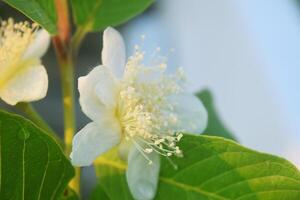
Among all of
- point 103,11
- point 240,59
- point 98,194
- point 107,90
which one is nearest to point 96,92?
point 107,90

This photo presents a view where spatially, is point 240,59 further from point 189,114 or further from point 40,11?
point 40,11

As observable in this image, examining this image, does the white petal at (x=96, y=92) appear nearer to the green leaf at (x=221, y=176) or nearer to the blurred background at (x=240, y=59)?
the green leaf at (x=221, y=176)

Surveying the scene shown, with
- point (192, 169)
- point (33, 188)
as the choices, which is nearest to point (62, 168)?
point (33, 188)

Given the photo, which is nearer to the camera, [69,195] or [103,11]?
[69,195]

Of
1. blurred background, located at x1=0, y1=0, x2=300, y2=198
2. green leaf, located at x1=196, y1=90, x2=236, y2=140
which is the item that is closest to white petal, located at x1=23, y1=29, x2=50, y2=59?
green leaf, located at x1=196, y1=90, x2=236, y2=140

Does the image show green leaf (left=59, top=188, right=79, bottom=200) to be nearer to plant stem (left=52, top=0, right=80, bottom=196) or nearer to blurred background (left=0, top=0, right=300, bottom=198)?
plant stem (left=52, top=0, right=80, bottom=196)

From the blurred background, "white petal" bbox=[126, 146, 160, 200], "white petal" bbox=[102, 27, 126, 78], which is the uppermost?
"white petal" bbox=[102, 27, 126, 78]
